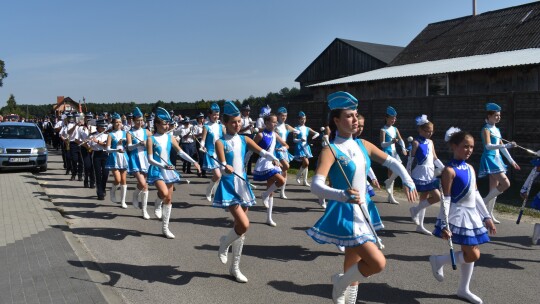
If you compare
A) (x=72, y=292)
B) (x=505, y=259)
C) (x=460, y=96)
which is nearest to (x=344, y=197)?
(x=72, y=292)

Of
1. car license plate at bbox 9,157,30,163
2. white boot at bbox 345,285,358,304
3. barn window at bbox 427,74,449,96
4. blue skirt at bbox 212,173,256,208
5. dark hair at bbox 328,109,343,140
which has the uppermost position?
barn window at bbox 427,74,449,96

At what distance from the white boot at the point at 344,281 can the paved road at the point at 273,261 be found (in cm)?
75

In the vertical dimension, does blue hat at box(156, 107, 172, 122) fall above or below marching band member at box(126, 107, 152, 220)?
above

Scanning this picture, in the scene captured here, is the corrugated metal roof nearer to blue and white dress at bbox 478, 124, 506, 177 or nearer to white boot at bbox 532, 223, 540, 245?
blue and white dress at bbox 478, 124, 506, 177

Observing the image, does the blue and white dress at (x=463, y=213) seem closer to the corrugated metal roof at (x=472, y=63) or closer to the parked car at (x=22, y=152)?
the corrugated metal roof at (x=472, y=63)

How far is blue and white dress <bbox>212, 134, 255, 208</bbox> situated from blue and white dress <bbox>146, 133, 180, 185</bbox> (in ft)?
7.57

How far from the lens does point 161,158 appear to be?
831 cm

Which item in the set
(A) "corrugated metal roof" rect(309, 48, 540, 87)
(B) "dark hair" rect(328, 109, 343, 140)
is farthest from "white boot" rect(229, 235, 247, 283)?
(A) "corrugated metal roof" rect(309, 48, 540, 87)

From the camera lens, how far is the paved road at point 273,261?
5316mm

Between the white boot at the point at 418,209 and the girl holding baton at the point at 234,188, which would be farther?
the white boot at the point at 418,209

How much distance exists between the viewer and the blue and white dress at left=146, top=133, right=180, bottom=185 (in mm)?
8391

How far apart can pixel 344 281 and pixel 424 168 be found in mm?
4564

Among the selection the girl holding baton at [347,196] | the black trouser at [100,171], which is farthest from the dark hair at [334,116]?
the black trouser at [100,171]

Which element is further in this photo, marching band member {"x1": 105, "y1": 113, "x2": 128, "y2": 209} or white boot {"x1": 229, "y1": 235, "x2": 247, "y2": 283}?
marching band member {"x1": 105, "y1": 113, "x2": 128, "y2": 209}
